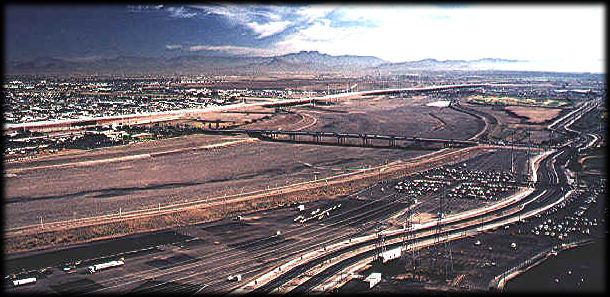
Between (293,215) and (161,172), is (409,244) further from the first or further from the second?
(161,172)

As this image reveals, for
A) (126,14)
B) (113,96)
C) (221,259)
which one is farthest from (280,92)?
(126,14)

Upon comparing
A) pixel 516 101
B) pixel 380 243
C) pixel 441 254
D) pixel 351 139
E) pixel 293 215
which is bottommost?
pixel 441 254

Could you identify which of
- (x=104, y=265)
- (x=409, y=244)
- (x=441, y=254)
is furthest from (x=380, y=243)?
(x=104, y=265)

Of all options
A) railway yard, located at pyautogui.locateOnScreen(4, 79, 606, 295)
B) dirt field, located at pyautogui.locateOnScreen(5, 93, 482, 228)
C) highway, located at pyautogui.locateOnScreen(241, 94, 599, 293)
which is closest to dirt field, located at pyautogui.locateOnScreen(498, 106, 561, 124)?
dirt field, located at pyautogui.locateOnScreen(5, 93, 482, 228)

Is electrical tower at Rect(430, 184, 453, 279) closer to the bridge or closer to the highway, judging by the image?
the highway

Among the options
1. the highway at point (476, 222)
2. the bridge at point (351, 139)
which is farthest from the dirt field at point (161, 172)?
the highway at point (476, 222)

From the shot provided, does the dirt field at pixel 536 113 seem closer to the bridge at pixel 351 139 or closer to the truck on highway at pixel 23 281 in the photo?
the bridge at pixel 351 139
